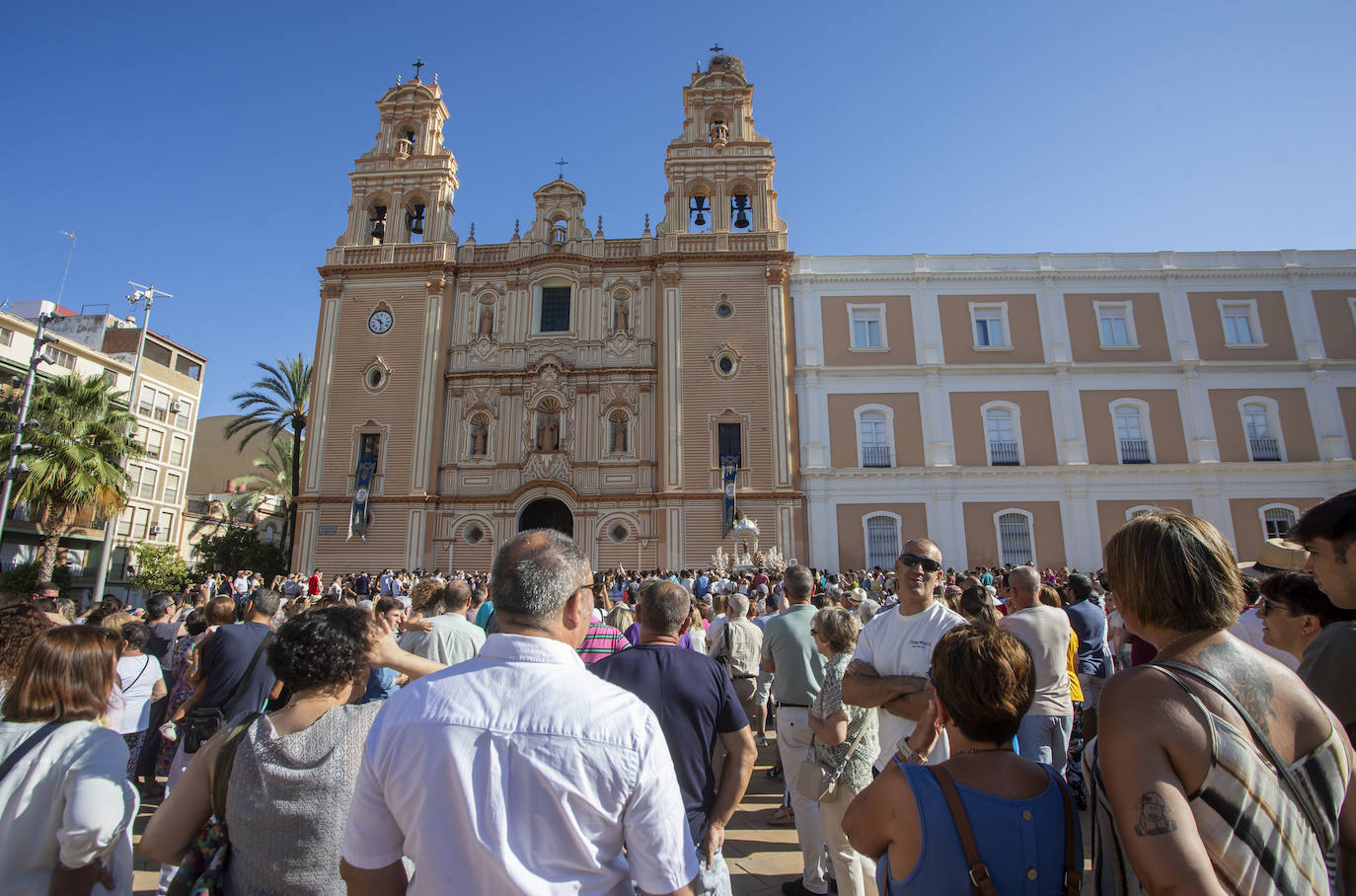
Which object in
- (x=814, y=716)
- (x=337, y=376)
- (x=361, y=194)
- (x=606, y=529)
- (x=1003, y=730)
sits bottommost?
(x=814, y=716)

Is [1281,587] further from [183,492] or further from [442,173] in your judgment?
[183,492]

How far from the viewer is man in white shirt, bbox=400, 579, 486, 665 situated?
4711 millimetres

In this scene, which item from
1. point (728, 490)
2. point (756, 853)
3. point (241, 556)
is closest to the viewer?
point (756, 853)

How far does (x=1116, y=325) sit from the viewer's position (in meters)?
25.8

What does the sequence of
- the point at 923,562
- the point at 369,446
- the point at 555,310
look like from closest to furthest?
the point at 923,562 < the point at 369,446 < the point at 555,310

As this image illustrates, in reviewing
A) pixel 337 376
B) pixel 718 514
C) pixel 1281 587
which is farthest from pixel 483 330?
pixel 1281 587

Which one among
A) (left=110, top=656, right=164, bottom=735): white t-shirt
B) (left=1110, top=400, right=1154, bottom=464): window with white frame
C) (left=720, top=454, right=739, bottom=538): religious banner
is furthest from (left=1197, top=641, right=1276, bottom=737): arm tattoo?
(left=1110, top=400, right=1154, bottom=464): window with white frame

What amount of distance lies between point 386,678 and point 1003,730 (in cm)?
381

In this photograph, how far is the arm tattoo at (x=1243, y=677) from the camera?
176 cm

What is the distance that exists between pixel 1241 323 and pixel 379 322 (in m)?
30.6

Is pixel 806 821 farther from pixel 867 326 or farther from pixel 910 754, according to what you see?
pixel 867 326

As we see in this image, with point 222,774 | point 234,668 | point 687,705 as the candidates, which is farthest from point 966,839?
point 234,668

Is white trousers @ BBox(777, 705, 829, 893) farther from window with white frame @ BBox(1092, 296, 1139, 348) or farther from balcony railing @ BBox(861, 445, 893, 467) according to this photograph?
window with white frame @ BBox(1092, 296, 1139, 348)

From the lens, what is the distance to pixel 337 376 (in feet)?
84.5
